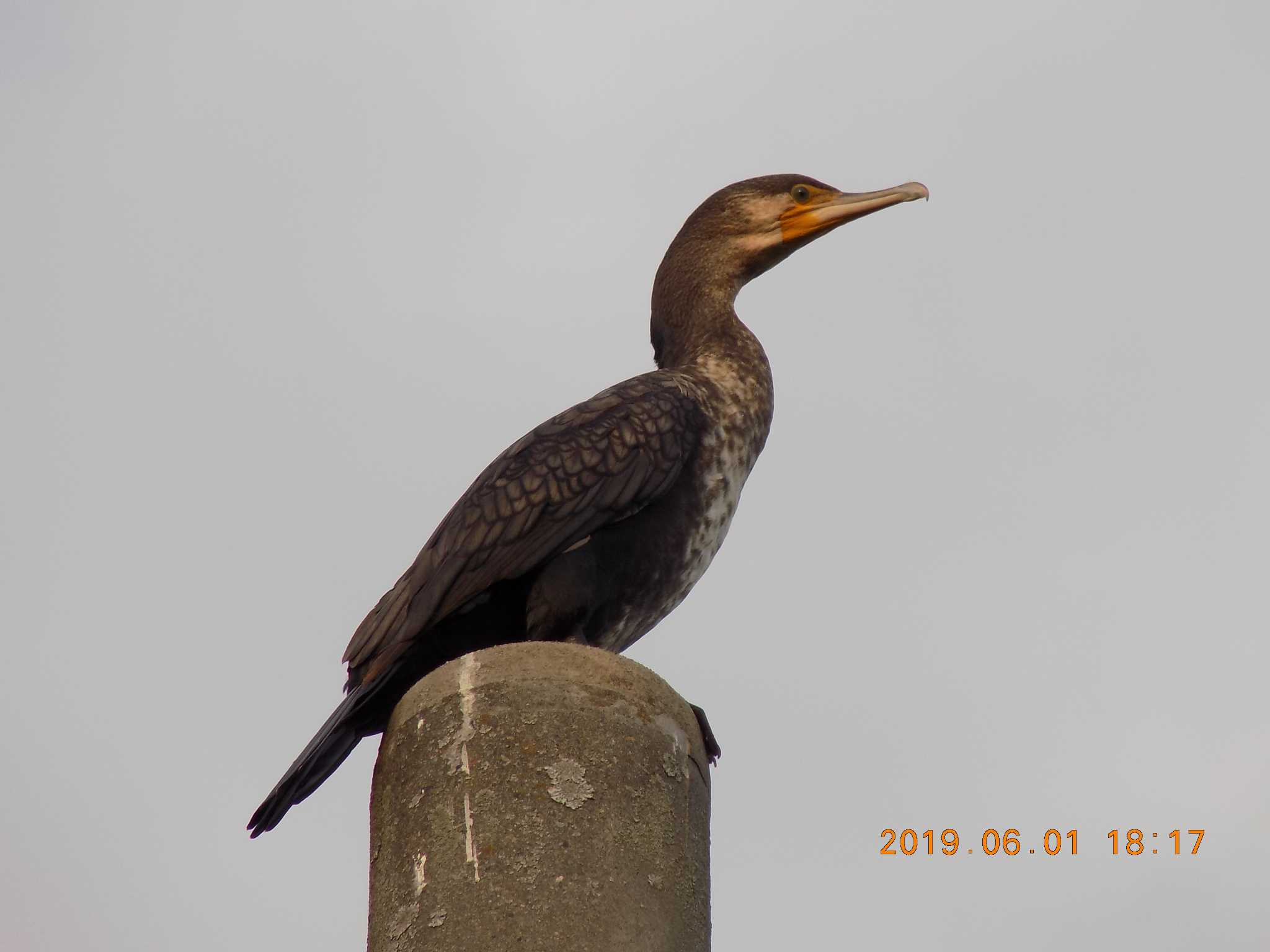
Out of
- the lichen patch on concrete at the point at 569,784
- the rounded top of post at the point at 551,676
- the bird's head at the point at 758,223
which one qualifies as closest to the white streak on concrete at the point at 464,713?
the rounded top of post at the point at 551,676

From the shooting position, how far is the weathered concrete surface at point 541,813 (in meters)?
3.73

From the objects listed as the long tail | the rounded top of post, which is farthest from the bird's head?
the rounded top of post

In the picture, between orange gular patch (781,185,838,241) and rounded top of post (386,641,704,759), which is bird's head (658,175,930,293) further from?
rounded top of post (386,641,704,759)

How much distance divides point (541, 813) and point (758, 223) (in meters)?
3.54

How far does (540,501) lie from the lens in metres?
5.38

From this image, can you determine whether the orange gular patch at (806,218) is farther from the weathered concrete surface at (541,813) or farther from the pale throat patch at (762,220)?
the weathered concrete surface at (541,813)

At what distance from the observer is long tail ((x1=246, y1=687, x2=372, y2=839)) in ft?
16.3

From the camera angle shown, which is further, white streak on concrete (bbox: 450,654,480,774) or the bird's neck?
the bird's neck

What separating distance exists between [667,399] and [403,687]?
124 centimetres

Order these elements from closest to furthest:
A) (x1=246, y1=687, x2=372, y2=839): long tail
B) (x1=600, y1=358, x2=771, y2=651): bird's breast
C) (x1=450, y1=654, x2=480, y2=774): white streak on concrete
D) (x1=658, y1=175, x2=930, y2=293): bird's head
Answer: (x1=450, y1=654, x2=480, y2=774): white streak on concrete
(x1=246, y1=687, x2=372, y2=839): long tail
(x1=600, y1=358, x2=771, y2=651): bird's breast
(x1=658, y1=175, x2=930, y2=293): bird's head

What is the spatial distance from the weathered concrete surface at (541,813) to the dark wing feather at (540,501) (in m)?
0.97

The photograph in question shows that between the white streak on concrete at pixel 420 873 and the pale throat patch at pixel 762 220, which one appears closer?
the white streak on concrete at pixel 420 873

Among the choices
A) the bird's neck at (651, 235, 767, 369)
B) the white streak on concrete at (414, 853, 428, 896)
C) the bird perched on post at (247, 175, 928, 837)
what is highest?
the bird's neck at (651, 235, 767, 369)

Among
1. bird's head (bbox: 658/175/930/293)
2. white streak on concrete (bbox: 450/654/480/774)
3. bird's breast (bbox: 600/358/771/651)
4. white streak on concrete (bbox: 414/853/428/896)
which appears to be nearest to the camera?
white streak on concrete (bbox: 414/853/428/896)
